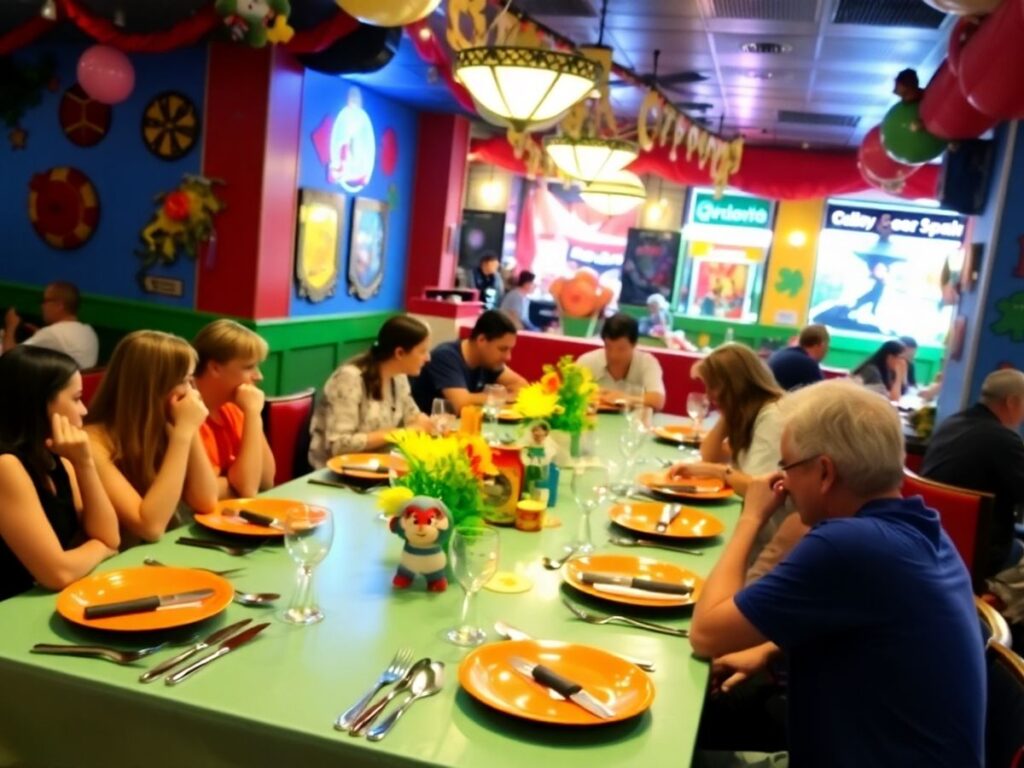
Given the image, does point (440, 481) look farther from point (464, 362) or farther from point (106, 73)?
point (106, 73)

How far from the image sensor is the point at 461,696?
156 centimetres

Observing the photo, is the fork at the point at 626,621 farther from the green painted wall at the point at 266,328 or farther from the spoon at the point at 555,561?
the green painted wall at the point at 266,328

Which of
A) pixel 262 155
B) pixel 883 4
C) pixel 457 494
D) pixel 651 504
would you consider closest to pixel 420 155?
pixel 262 155

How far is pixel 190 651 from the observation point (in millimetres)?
1602

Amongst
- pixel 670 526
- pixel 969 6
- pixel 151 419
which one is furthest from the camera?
pixel 969 6

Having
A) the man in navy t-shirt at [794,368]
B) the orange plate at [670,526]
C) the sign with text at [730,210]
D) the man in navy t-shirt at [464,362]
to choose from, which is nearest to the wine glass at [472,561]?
the orange plate at [670,526]

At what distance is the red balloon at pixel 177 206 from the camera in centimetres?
605

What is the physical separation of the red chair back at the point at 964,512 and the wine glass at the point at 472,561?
1986mm

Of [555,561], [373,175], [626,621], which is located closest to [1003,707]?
[626,621]

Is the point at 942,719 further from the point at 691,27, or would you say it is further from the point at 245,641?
the point at 691,27

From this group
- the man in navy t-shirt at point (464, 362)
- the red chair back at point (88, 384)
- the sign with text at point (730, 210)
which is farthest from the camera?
the sign with text at point (730, 210)

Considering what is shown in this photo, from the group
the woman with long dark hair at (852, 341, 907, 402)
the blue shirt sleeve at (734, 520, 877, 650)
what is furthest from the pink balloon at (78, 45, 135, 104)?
the woman with long dark hair at (852, 341, 907, 402)

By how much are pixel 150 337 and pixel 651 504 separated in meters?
1.52

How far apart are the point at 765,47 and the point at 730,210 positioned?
20.6 ft
